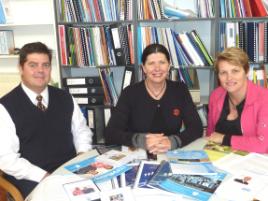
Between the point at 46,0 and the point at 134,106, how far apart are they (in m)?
1.66

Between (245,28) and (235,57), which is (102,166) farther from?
(245,28)

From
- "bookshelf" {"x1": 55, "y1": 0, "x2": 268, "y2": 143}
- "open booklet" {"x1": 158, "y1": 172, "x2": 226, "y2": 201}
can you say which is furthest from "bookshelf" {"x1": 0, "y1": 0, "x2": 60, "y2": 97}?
"open booklet" {"x1": 158, "y1": 172, "x2": 226, "y2": 201}

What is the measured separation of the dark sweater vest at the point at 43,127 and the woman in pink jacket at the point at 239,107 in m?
0.92

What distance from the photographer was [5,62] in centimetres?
326

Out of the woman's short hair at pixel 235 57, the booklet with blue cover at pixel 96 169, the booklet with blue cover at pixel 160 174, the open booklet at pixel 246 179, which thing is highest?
the woman's short hair at pixel 235 57

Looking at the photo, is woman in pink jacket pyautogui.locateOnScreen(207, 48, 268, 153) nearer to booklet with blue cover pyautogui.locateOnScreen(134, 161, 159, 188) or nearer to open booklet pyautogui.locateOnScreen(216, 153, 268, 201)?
open booklet pyautogui.locateOnScreen(216, 153, 268, 201)

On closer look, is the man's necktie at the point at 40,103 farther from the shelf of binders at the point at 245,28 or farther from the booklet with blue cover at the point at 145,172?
the shelf of binders at the point at 245,28

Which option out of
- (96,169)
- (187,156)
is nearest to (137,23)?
(187,156)

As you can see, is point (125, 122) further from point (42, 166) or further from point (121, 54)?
point (121, 54)

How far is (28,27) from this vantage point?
10.3 ft

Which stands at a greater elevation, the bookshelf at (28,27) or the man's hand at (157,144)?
the bookshelf at (28,27)

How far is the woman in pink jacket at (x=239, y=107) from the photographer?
1781 millimetres

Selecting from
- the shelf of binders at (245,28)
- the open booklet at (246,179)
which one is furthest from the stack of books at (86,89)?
the open booklet at (246,179)

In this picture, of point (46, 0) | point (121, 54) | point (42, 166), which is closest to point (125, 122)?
point (42, 166)
